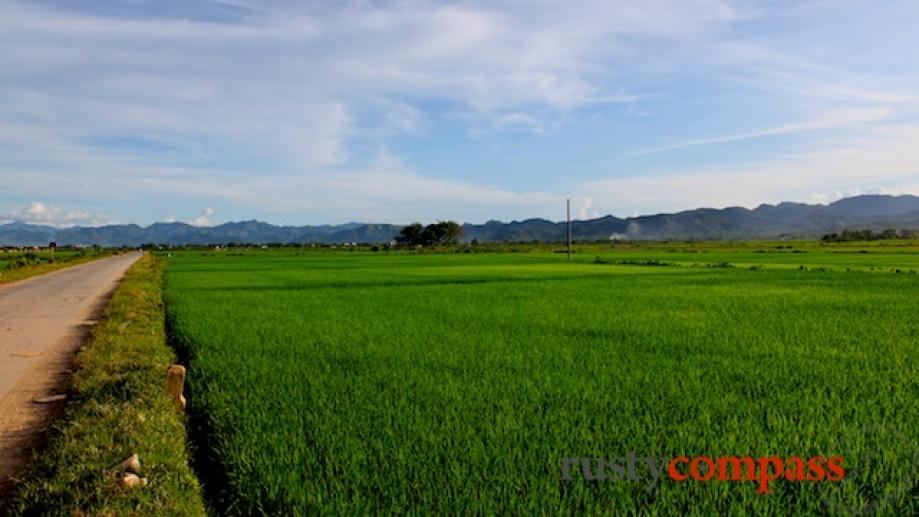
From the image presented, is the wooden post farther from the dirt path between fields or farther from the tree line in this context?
the tree line

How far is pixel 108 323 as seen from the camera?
14133mm

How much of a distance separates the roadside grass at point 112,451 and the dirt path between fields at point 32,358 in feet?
0.83

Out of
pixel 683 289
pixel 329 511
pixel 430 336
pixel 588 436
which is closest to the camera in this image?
pixel 329 511

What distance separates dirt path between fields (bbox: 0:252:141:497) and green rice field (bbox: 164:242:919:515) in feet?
5.19

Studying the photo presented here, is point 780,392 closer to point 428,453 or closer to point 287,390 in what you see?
point 428,453

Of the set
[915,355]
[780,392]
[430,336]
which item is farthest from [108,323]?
[915,355]

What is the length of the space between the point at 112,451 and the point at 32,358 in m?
6.89

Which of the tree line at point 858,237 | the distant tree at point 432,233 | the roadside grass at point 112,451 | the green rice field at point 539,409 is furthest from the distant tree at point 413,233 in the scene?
the roadside grass at point 112,451

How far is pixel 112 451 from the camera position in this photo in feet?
18.0

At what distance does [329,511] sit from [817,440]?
402 centimetres

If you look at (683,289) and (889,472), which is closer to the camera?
(889,472)

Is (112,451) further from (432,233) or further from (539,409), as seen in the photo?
(432,233)

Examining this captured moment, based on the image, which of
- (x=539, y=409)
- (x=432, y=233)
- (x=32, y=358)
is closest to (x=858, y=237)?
(x=432, y=233)

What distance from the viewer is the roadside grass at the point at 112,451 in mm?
4434
